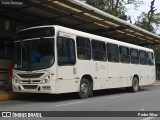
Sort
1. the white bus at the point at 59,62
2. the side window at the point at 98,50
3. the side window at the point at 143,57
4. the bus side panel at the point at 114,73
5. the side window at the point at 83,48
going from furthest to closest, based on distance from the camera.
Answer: the side window at the point at 143,57 → the bus side panel at the point at 114,73 → the side window at the point at 98,50 → the side window at the point at 83,48 → the white bus at the point at 59,62

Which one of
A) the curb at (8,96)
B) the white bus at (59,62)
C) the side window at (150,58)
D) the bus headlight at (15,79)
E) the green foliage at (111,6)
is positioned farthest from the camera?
the green foliage at (111,6)

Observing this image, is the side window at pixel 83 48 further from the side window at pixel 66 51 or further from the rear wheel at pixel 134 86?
the rear wheel at pixel 134 86

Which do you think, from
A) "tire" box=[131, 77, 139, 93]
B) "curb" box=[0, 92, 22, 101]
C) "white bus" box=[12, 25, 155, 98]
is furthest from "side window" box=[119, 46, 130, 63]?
"curb" box=[0, 92, 22, 101]

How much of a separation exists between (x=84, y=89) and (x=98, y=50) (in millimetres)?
2381

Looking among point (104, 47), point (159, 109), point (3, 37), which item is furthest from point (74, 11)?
point (159, 109)

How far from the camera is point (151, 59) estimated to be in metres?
26.0

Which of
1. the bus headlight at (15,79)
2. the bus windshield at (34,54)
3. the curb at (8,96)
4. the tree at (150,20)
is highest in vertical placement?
the tree at (150,20)

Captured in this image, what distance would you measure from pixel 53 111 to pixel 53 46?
3678 mm

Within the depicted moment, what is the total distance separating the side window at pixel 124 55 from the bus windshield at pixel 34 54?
22.6 feet

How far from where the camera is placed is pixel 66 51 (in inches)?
600

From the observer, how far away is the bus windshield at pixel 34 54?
14.7m

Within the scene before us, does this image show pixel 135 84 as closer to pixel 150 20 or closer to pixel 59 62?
pixel 59 62

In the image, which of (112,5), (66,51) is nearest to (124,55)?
(66,51)

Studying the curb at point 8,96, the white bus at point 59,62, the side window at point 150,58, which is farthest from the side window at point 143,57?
the curb at point 8,96
